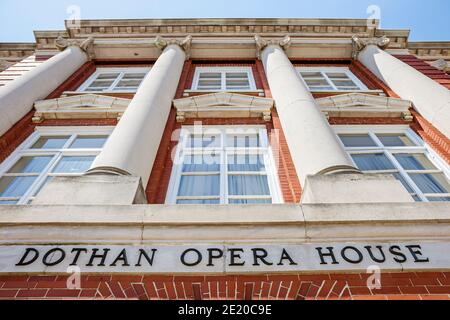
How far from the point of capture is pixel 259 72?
1320 centimetres

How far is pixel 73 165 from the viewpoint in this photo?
25.7ft

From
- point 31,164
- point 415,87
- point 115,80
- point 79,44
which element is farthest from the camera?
point 79,44

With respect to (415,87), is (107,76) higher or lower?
higher

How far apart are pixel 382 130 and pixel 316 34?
27.0 feet

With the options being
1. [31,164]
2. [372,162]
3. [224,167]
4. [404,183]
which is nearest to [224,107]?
[224,167]

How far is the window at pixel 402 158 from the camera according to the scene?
6.94m

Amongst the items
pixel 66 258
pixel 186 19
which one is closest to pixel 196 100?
pixel 66 258

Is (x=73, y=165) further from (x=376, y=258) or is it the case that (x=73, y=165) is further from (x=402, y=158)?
(x=402, y=158)

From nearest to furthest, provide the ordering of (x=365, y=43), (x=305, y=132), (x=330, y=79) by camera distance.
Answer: (x=305, y=132)
(x=330, y=79)
(x=365, y=43)

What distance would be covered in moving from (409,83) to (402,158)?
11.9 ft

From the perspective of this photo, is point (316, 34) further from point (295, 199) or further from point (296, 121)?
point (295, 199)

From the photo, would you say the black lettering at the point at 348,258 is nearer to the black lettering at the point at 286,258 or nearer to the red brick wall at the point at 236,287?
the red brick wall at the point at 236,287

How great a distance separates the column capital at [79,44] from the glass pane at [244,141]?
31.0 ft

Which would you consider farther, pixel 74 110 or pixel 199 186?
pixel 74 110
